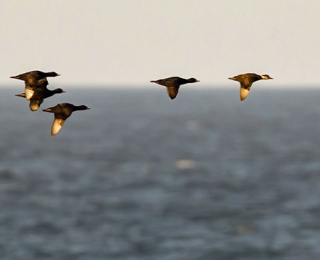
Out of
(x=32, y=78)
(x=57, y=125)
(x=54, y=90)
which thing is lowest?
(x=57, y=125)

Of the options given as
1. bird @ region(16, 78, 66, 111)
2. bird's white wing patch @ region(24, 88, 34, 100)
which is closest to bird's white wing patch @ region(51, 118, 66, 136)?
bird @ region(16, 78, 66, 111)

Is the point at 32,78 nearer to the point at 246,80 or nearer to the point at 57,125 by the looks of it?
the point at 57,125

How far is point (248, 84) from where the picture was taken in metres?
11.5

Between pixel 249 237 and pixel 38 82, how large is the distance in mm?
175381

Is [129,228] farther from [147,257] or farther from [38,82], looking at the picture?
[38,82]

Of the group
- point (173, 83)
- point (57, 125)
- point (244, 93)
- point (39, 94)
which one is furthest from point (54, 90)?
point (244, 93)

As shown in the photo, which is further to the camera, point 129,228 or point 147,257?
point 129,228

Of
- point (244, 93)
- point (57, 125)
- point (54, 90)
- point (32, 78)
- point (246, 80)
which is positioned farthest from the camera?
point (57, 125)

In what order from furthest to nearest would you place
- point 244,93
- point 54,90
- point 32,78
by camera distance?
1. point 244,93
2. point 32,78
3. point 54,90

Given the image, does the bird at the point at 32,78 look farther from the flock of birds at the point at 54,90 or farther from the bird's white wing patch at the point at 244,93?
Result: the bird's white wing patch at the point at 244,93

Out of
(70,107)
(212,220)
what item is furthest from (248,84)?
(212,220)

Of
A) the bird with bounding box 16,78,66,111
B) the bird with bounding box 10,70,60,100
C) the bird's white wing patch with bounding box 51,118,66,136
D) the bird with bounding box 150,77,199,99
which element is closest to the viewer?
the bird with bounding box 10,70,60,100

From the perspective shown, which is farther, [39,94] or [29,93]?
[39,94]

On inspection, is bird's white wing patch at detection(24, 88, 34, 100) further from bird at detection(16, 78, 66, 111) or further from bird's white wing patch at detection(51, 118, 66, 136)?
bird's white wing patch at detection(51, 118, 66, 136)
